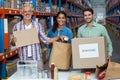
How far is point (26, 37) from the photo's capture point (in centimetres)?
297

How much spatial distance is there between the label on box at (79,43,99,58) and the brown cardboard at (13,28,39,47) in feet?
1.81

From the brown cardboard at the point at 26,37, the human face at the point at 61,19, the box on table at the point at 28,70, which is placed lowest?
the box on table at the point at 28,70

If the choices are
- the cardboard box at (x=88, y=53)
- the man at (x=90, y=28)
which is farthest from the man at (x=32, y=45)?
the cardboard box at (x=88, y=53)

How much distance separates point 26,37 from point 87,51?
704 millimetres

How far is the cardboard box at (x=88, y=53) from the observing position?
8.80ft

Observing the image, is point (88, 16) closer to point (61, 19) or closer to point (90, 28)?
point (90, 28)

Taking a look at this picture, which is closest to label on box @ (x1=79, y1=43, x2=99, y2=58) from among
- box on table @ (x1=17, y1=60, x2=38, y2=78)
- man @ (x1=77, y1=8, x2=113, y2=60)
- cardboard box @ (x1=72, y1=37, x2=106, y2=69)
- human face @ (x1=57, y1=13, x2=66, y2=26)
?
cardboard box @ (x1=72, y1=37, x2=106, y2=69)

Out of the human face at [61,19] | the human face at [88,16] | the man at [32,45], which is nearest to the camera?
the man at [32,45]

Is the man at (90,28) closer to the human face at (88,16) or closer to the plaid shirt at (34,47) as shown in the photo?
the human face at (88,16)

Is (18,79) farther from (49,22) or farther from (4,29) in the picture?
(49,22)

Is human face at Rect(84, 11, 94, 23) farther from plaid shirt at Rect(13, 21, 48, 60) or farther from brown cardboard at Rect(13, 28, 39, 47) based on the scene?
brown cardboard at Rect(13, 28, 39, 47)

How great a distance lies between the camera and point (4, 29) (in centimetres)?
378

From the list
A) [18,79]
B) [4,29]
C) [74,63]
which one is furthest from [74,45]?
[4,29]

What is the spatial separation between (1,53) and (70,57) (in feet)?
3.90
